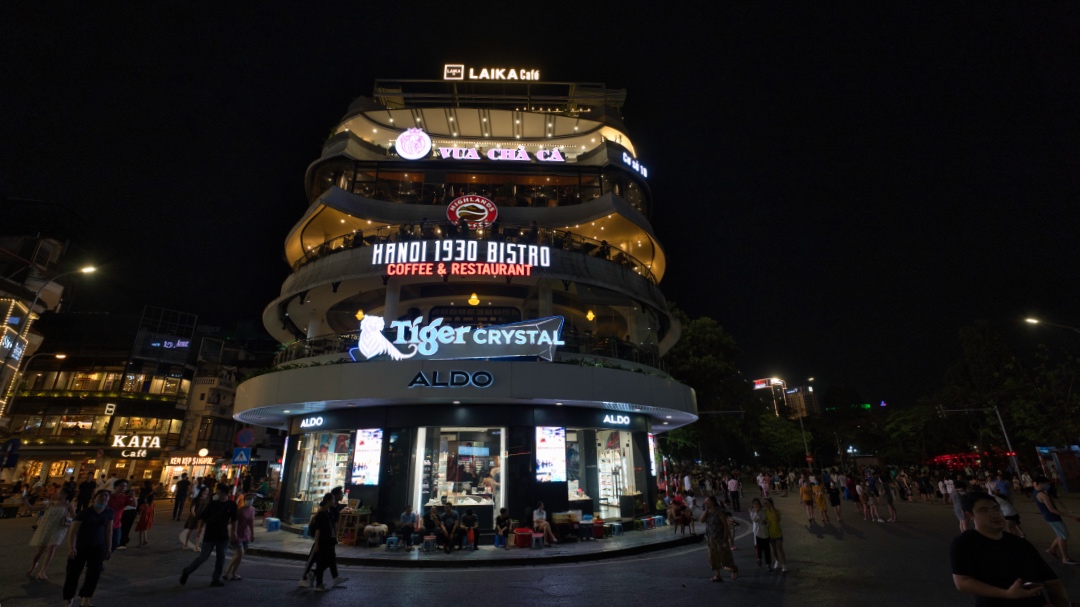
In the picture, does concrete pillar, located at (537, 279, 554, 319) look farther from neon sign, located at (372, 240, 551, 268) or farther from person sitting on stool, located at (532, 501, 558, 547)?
person sitting on stool, located at (532, 501, 558, 547)

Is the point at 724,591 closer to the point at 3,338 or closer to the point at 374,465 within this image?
→ the point at 374,465

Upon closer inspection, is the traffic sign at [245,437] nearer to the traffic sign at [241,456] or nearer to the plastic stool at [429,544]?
the traffic sign at [241,456]

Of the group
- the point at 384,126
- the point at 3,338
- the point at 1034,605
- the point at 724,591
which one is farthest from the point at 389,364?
the point at 3,338

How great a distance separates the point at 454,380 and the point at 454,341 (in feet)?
4.46

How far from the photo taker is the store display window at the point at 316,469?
58.6ft

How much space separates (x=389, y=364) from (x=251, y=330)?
61403 millimetres

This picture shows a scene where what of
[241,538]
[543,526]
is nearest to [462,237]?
[543,526]

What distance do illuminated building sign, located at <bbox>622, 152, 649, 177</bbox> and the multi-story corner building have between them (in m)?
0.15

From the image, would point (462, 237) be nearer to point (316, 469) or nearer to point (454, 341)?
point (454, 341)

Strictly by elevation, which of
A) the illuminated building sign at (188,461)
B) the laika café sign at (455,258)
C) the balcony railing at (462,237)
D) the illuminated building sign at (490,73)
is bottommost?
the illuminated building sign at (188,461)

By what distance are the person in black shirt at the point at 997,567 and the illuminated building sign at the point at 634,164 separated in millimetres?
24019

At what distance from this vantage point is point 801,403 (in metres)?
56.0

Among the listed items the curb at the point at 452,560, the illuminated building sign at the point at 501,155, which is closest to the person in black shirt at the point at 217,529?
the curb at the point at 452,560

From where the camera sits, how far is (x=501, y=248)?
61.9 ft
